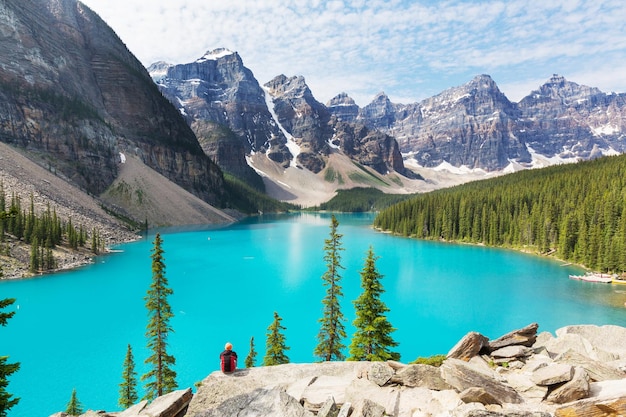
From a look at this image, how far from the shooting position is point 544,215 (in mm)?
96438

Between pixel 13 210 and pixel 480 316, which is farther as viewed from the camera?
pixel 480 316

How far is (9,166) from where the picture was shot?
103 m

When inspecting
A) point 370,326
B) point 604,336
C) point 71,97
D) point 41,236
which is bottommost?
point 370,326

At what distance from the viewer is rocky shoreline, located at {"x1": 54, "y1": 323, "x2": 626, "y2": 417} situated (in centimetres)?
1123

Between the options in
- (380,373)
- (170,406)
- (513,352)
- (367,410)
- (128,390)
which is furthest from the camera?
(128,390)

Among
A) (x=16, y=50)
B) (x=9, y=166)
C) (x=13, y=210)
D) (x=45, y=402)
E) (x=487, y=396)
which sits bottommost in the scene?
(x=45, y=402)

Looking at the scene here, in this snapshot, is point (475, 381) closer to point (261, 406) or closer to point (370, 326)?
point (261, 406)

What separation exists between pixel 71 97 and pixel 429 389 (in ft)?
606

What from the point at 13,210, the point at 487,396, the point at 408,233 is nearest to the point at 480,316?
the point at 487,396

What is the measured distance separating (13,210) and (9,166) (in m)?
118

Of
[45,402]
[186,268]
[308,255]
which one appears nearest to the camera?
[45,402]

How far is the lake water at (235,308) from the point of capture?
32000 millimetres

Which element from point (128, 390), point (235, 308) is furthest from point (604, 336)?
point (235, 308)

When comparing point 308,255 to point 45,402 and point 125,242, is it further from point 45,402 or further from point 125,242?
point 45,402
